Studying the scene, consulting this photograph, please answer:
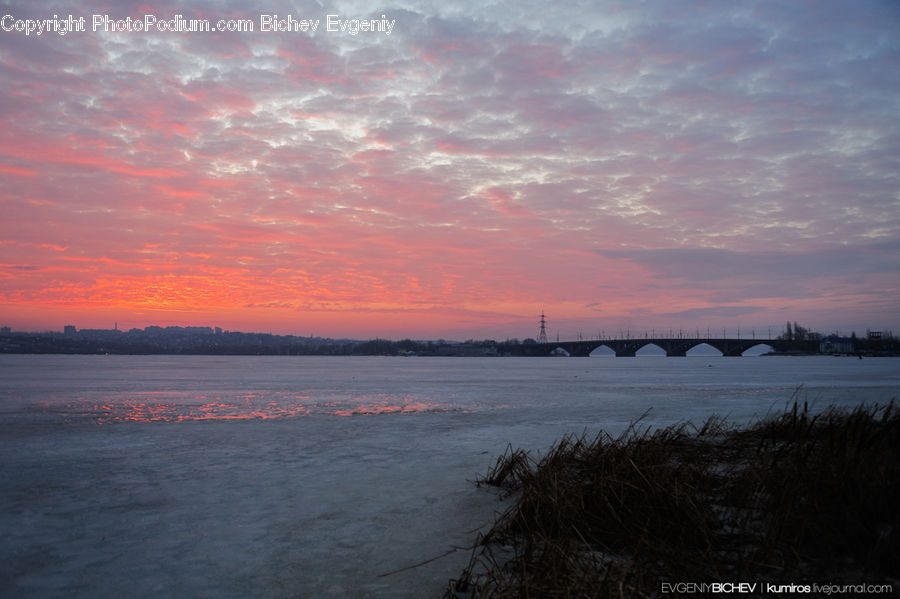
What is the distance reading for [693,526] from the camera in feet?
19.4

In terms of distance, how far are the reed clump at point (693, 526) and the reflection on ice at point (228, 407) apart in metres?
16.0

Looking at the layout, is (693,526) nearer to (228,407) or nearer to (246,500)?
(246,500)

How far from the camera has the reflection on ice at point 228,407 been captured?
2153cm

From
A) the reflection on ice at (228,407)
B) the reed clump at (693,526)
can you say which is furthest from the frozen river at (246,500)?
the reed clump at (693,526)

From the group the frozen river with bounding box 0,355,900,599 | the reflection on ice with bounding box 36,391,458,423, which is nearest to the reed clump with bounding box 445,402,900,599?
the frozen river with bounding box 0,355,900,599

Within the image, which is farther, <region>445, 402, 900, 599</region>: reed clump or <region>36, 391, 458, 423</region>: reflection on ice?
<region>36, 391, 458, 423</region>: reflection on ice

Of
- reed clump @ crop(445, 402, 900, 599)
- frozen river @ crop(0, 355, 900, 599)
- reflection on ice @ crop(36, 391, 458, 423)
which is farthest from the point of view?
reflection on ice @ crop(36, 391, 458, 423)

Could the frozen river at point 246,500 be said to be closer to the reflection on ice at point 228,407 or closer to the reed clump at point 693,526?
the reflection on ice at point 228,407

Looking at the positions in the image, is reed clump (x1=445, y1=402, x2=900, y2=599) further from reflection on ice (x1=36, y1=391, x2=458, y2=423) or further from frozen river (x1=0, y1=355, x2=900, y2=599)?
reflection on ice (x1=36, y1=391, x2=458, y2=423)

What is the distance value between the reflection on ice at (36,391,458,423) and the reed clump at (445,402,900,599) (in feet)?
52.6

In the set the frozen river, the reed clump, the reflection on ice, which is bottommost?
the reflection on ice

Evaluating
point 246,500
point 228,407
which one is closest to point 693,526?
point 246,500

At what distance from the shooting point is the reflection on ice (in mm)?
21531

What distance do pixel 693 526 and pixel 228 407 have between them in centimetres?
2299
